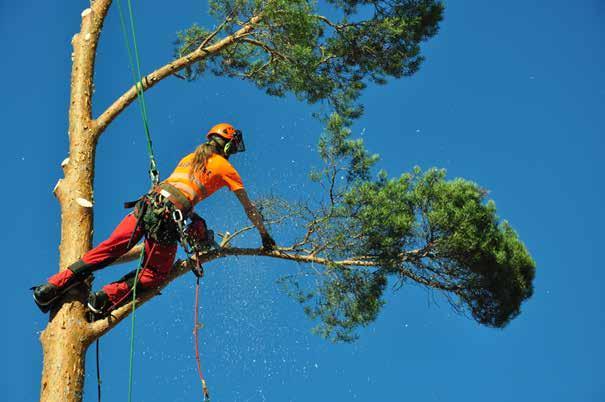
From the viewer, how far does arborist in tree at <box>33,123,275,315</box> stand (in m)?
5.47

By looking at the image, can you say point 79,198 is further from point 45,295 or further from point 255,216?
point 255,216

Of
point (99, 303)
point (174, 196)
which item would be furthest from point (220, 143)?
point (99, 303)

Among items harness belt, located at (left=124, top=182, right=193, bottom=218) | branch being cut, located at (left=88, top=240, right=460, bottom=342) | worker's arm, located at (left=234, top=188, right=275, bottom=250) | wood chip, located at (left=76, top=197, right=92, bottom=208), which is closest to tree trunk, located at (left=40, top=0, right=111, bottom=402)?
wood chip, located at (left=76, top=197, right=92, bottom=208)

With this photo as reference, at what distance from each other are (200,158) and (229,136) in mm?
308

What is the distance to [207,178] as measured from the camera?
5758 millimetres

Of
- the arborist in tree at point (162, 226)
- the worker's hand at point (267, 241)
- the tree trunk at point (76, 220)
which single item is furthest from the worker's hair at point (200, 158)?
the tree trunk at point (76, 220)

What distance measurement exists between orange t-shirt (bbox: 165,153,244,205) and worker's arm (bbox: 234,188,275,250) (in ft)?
0.20

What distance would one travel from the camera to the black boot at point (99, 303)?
5.47m

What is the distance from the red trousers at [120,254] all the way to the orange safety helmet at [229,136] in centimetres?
79

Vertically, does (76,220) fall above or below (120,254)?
above

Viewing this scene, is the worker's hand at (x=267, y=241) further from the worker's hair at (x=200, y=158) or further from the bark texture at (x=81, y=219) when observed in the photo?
the worker's hair at (x=200, y=158)

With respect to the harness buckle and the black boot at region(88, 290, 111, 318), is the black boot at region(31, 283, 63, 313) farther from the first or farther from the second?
the harness buckle

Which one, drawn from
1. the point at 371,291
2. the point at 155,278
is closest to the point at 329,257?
the point at 371,291

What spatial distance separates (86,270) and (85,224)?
1.54 ft
